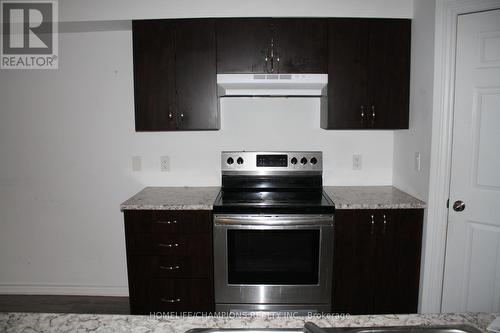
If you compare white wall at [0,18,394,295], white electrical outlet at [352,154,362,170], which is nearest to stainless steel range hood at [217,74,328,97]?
white wall at [0,18,394,295]

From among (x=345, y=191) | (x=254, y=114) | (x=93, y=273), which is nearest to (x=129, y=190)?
(x=93, y=273)

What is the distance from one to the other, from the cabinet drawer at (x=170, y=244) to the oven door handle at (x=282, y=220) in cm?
25

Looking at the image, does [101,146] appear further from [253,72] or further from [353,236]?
[353,236]

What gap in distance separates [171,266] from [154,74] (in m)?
1.43

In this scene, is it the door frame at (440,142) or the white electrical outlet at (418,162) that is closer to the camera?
the door frame at (440,142)

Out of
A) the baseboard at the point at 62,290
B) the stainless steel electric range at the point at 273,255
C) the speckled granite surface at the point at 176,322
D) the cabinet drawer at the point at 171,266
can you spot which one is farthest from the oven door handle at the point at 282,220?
the baseboard at the point at 62,290

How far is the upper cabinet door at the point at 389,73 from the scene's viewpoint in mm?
2414

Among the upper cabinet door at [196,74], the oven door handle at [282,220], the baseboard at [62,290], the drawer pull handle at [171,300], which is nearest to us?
the oven door handle at [282,220]

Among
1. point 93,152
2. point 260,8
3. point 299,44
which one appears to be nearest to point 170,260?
point 93,152

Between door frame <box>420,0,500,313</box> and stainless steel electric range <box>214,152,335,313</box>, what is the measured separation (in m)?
0.66

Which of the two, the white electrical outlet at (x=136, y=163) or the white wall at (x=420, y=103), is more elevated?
the white wall at (x=420, y=103)

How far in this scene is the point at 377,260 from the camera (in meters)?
2.28

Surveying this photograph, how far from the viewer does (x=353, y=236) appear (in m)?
2.26

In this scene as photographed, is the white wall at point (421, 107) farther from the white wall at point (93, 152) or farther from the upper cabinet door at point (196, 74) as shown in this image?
the upper cabinet door at point (196, 74)
